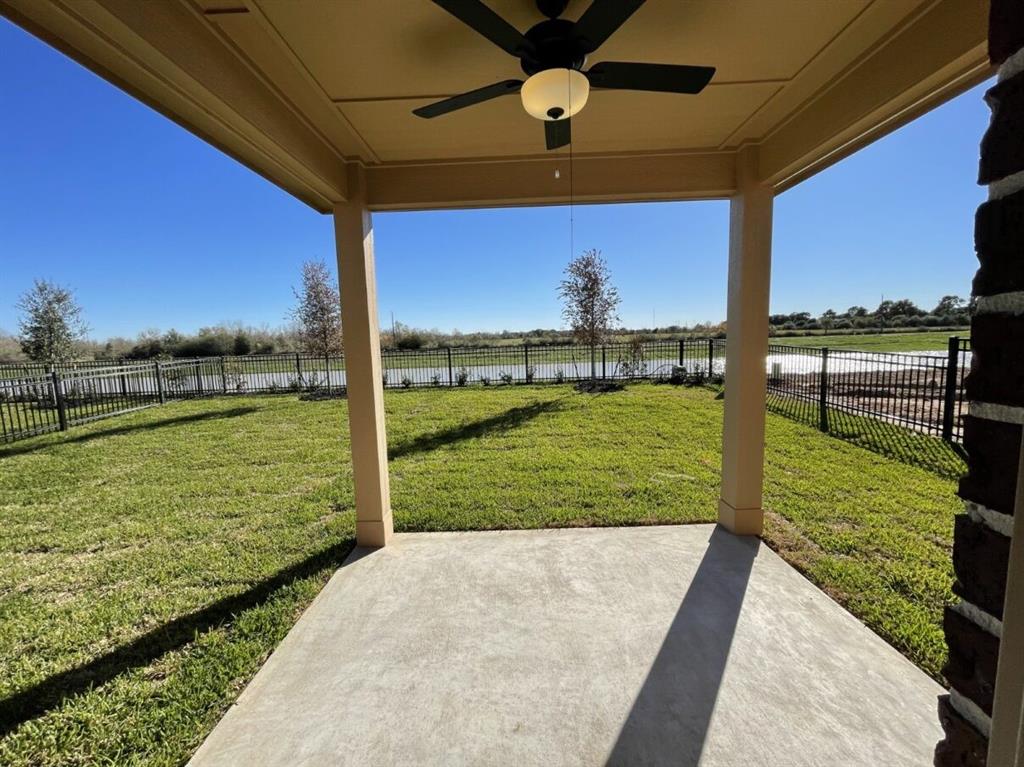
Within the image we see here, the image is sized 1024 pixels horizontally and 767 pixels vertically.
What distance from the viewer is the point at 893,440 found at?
5.62 metres

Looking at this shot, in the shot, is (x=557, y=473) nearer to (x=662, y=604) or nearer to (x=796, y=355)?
(x=662, y=604)

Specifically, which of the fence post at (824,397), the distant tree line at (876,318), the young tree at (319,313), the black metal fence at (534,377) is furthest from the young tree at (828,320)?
the young tree at (319,313)

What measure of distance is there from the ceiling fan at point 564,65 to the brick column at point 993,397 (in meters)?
1.25

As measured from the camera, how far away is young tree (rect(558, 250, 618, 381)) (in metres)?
11.8

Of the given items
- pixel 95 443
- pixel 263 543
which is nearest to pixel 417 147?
pixel 263 543

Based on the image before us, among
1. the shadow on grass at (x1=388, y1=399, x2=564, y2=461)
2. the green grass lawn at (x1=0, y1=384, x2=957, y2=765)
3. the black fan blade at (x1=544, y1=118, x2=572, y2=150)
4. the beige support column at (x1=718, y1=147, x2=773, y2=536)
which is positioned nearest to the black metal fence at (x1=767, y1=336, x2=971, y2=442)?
the green grass lawn at (x1=0, y1=384, x2=957, y2=765)

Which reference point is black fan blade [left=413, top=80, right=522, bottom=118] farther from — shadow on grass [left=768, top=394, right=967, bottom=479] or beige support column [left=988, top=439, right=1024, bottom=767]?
shadow on grass [left=768, top=394, right=967, bottom=479]

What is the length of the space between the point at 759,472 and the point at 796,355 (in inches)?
232

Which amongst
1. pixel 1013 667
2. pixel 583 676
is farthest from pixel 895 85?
pixel 583 676

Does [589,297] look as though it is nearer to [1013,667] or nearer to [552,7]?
[552,7]

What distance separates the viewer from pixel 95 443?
6.89m

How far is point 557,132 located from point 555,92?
17.7 inches

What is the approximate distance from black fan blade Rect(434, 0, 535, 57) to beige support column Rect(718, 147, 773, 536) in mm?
2142

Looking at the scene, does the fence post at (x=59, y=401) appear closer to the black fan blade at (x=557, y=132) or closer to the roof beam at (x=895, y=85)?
the black fan blade at (x=557, y=132)
